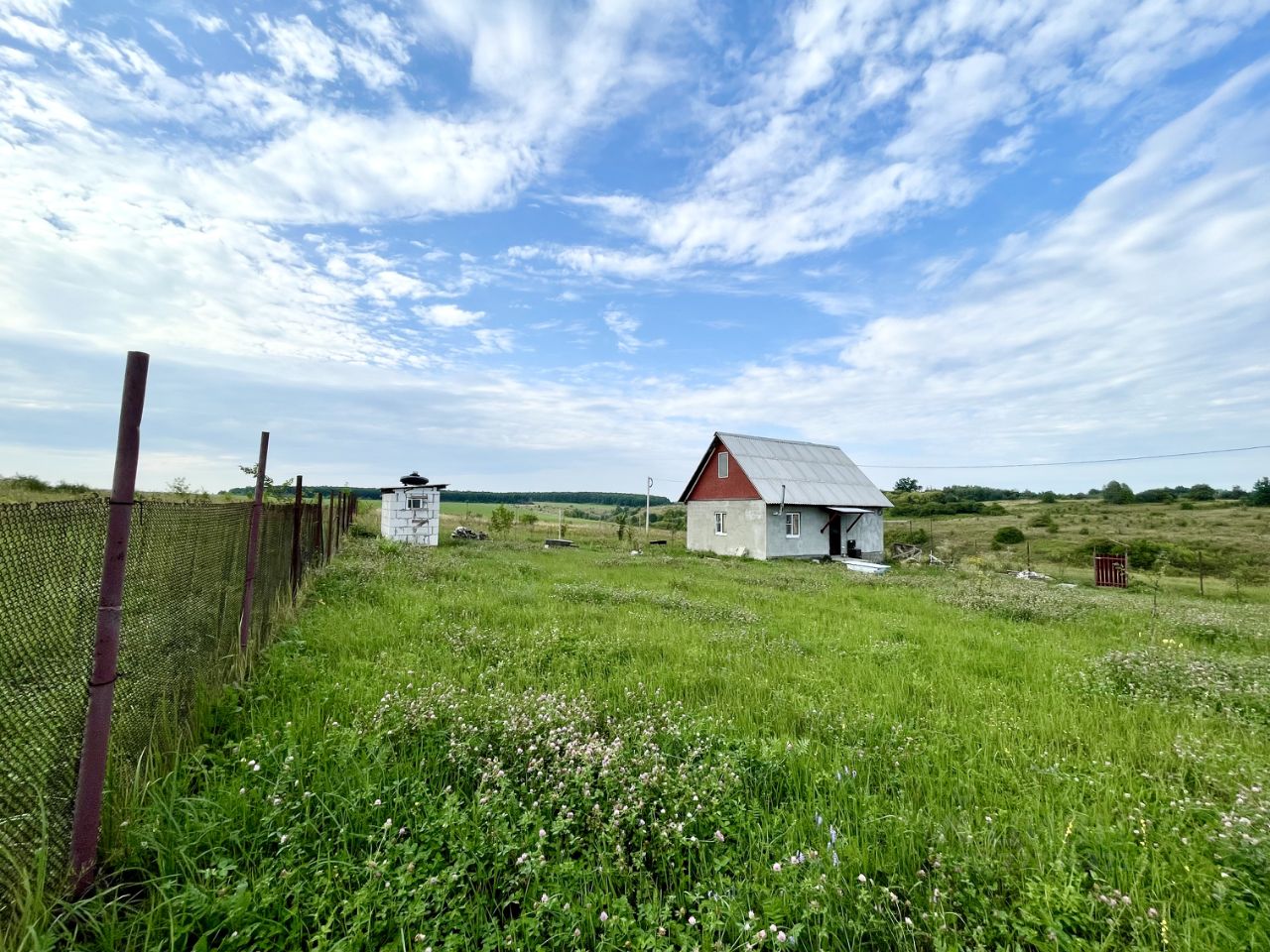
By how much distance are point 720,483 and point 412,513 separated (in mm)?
15149

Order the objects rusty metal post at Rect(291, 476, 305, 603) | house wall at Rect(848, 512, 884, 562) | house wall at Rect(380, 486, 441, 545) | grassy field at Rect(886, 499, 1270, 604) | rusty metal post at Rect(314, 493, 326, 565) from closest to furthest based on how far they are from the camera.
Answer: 1. rusty metal post at Rect(291, 476, 305, 603)
2. rusty metal post at Rect(314, 493, 326, 565)
3. house wall at Rect(380, 486, 441, 545)
4. grassy field at Rect(886, 499, 1270, 604)
5. house wall at Rect(848, 512, 884, 562)

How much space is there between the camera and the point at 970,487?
231ft

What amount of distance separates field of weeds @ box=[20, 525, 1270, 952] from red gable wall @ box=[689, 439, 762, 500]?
20.4 m

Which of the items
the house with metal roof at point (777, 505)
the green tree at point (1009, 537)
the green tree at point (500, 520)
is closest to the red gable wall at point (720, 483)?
the house with metal roof at point (777, 505)

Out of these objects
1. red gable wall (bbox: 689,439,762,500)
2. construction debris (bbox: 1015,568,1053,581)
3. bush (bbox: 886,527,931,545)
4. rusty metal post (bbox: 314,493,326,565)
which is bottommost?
construction debris (bbox: 1015,568,1053,581)

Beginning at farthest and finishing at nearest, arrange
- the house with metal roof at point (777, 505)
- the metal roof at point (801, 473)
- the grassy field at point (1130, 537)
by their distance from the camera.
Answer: the metal roof at point (801, 473), the house with metal roof at point (777, 505), the grassy field at point (1130, 537)

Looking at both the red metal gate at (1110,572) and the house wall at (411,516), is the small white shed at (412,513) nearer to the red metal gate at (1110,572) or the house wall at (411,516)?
the house wall at (411,516)

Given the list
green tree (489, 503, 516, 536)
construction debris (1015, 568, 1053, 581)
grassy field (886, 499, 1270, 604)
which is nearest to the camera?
construction debris (1015, 568, 1053, 581)

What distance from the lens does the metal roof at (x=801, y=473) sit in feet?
89.6

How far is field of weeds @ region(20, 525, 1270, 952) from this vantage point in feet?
7.79

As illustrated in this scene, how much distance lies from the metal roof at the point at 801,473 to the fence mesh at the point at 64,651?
79.2 feet

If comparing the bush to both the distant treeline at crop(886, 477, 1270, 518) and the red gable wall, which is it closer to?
the distant treeline at crop(886, 477, 1270, 518)

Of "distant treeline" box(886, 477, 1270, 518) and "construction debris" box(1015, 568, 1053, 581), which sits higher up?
"distant treeline" box(886, 477, 1270, 518)

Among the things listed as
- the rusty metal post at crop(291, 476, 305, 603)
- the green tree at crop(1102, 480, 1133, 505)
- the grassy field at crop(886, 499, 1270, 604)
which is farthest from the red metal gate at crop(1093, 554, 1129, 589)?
the green tree at crop(1102, 480, 1133, 505)
